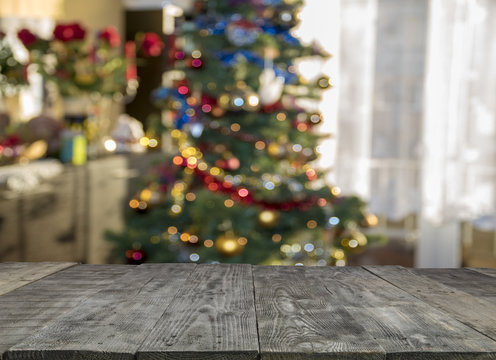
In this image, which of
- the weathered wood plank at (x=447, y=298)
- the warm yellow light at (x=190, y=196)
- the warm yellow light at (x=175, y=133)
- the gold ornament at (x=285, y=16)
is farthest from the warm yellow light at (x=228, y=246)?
the weathered wood plank at (x=447, y=298)

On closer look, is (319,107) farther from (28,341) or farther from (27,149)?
(28,341)

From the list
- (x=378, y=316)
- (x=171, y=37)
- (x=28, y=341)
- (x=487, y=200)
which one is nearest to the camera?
(x=28, y=341)

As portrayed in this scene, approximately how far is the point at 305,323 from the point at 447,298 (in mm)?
271

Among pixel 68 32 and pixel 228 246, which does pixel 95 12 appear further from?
pixel 228 246

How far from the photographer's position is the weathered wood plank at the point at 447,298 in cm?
80

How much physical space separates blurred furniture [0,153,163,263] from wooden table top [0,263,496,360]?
1.54 m

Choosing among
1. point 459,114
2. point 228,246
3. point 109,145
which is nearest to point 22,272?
point 228,246

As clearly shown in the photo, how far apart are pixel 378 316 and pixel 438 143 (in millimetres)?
3098

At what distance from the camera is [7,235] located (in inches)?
98.7

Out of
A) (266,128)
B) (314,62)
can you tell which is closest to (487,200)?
(314,62)

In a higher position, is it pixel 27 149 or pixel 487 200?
pixel 27 149

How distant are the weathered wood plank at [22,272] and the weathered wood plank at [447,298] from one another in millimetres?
574

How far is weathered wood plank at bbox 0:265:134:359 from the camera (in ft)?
2.45

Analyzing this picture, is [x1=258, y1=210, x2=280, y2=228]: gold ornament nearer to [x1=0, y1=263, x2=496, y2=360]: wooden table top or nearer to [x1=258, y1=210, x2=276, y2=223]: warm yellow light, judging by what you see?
[x1=258, y1=210, x2=276, y2=223]: warm yellow light
